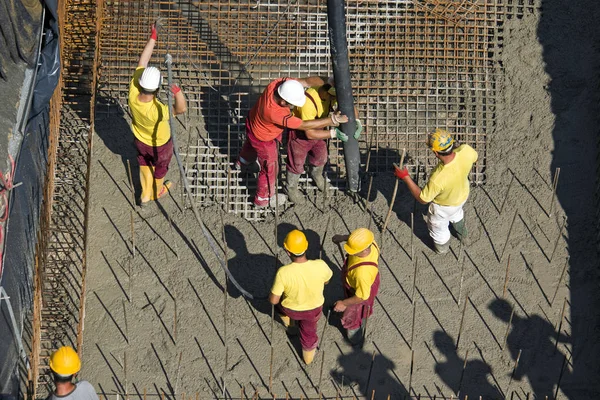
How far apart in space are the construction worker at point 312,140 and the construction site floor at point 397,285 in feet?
0.82

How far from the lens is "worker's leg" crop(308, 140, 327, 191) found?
30.5ft

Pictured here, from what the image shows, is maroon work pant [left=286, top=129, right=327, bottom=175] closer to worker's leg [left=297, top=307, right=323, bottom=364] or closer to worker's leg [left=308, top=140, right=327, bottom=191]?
worker's leg [left=308, top=140, right=327, bottom=191]

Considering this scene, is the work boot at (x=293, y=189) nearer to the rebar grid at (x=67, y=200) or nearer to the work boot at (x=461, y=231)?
the work boot at (x=461, y=231)

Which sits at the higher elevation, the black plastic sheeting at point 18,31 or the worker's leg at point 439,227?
the black plastic sheeting at point 18,31

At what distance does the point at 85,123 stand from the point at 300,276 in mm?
3445

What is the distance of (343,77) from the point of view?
8.38 meters

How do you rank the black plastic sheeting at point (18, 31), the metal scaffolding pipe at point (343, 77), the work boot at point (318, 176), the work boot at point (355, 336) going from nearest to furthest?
1. the metal scaffolding pipe at point (343, 77)
2. the black plastic sheeting at point (18, 31)
3. the work boot at point (355, 336)
4. the work boot at point (318, 176)

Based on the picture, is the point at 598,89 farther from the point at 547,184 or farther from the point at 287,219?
the point at 287,219

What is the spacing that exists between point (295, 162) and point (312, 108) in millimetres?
667

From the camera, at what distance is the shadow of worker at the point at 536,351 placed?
8.69 m

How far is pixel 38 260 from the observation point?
870 cm

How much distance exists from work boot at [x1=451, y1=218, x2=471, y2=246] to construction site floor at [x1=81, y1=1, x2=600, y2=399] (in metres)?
0.10

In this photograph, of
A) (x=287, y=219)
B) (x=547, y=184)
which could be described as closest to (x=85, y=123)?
(x=287, y=219)

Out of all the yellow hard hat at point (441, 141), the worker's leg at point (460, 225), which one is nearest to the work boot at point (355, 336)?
the worker's leg at point (460, 225)
